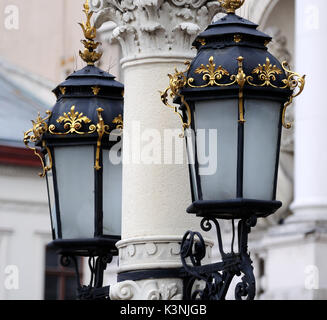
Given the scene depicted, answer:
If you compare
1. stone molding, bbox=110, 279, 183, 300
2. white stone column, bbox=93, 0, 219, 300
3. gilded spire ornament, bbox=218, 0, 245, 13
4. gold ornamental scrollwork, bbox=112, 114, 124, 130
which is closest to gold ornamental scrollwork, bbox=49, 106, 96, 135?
gold ornamental scrollwork, bbox=112, 114, 124, 130

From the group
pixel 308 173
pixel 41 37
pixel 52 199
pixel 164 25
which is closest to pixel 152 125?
pixel 164 25

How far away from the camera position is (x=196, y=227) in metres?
6.81

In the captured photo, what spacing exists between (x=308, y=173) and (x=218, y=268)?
1129 centimetres

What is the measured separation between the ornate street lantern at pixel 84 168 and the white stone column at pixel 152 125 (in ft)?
1.53

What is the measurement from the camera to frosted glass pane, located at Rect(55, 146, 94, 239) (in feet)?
24.6

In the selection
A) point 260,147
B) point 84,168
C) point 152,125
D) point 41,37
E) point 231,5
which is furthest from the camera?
point 41,37

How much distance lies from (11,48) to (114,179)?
2097cm

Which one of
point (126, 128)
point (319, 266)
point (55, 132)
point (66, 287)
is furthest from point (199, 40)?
point (66, 287)

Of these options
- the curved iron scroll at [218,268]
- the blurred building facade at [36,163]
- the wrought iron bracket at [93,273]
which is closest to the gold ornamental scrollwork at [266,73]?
the curved iron scroll at [218,268]

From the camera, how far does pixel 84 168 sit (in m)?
7.54

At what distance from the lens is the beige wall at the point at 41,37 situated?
27875 millimetres

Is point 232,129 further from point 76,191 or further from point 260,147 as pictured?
point 76,191
